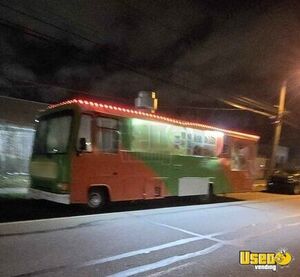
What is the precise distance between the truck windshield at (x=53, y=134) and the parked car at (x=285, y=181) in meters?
16.8

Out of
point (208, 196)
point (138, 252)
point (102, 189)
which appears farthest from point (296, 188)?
point (138, 252)

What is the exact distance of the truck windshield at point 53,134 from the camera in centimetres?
1212

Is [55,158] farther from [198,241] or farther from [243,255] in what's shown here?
[243,255]

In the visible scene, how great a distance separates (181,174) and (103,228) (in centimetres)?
613

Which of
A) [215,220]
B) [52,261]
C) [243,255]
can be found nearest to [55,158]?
[215,220]

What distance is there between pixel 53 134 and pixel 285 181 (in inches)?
669

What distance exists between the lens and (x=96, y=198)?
12.5 metres

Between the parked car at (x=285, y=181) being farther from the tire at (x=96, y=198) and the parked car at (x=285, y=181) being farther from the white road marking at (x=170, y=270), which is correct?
the white road marking at (x=170, y=270)

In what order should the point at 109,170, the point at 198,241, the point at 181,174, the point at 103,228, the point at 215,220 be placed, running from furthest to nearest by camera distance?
the point at 181,174 → the point at 109,170 → the point at 215,220 → the point at 103,228 → the point at 198,241

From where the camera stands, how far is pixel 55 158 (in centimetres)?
1221

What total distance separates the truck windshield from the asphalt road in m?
2.37

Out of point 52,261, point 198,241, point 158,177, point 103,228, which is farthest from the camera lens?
point 158,177

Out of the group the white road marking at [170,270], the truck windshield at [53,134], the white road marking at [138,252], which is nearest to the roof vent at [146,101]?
the truck windshield at [53,134]

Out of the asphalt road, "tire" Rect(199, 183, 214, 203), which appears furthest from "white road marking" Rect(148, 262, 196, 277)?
"tire" Rect(199, 183, 214, 203)
